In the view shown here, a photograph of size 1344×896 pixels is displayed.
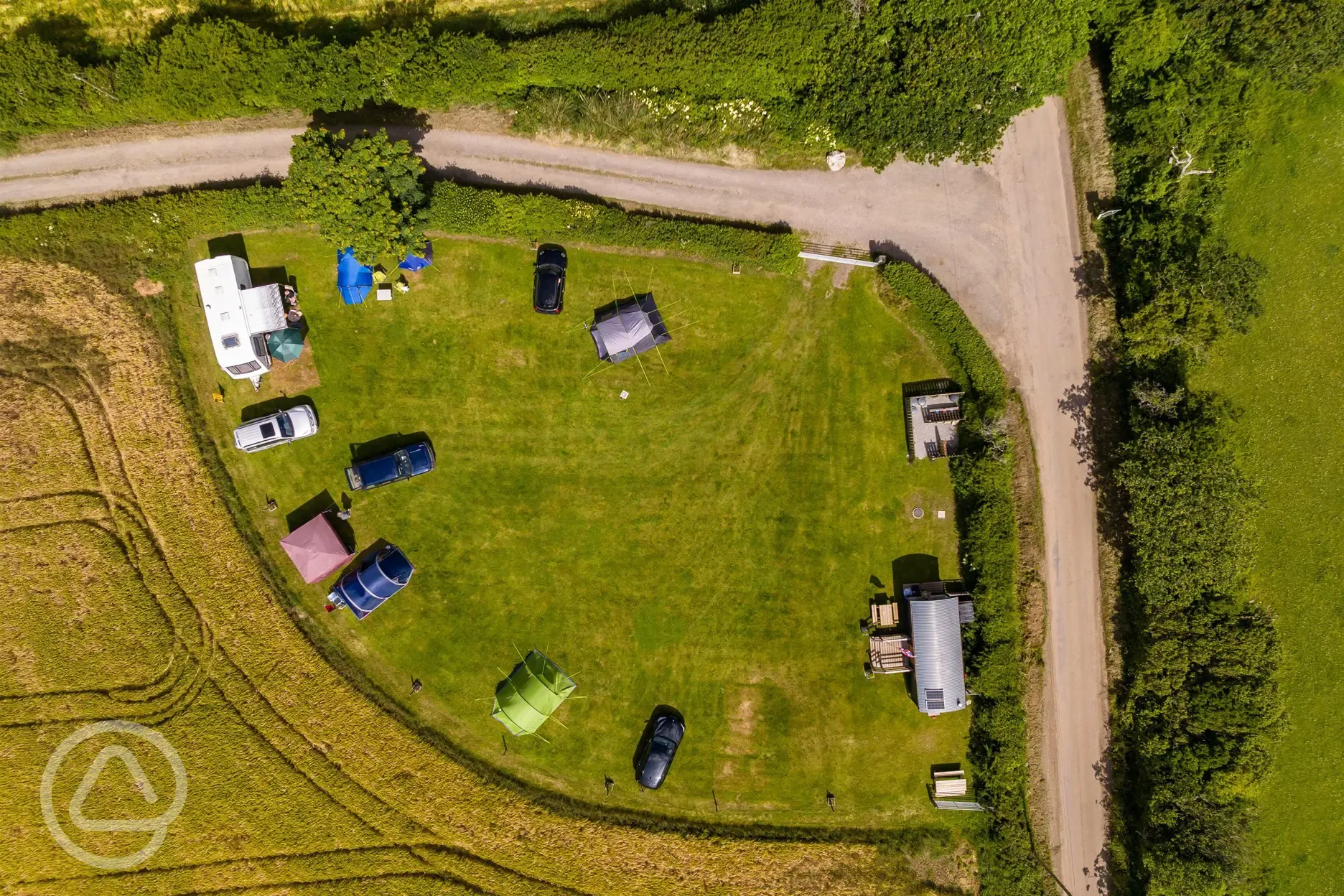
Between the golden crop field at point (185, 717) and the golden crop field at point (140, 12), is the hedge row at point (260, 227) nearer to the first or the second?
the golden crop field at point (185, 717)

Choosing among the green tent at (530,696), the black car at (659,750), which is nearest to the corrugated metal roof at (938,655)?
the black car at (659,750)

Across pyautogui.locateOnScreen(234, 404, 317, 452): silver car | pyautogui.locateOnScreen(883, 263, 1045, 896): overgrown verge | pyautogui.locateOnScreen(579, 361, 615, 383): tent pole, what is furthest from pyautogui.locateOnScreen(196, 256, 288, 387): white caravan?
pyautogui.locateOnScreen(883, 263, 1045, 896): overgrown verge

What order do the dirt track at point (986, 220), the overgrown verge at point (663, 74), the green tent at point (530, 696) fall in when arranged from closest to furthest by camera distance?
the overgrown verge at point (663, 74) < the green tent at point (530, 696) < the dirt track at point (986, 220)

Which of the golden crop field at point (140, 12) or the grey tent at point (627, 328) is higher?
the golden crop field at point (140, 12)

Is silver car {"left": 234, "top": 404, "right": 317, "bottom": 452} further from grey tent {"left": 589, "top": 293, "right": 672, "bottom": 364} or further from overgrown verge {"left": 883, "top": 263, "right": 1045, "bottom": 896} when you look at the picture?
overgrown verge {"left": 883, "top": 263, "right": 1045, "bottom": 896}

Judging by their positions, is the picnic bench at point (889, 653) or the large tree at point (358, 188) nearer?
the large tree at point (358, 188)

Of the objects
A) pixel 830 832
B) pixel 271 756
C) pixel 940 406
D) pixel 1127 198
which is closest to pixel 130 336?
pixel 271 756
